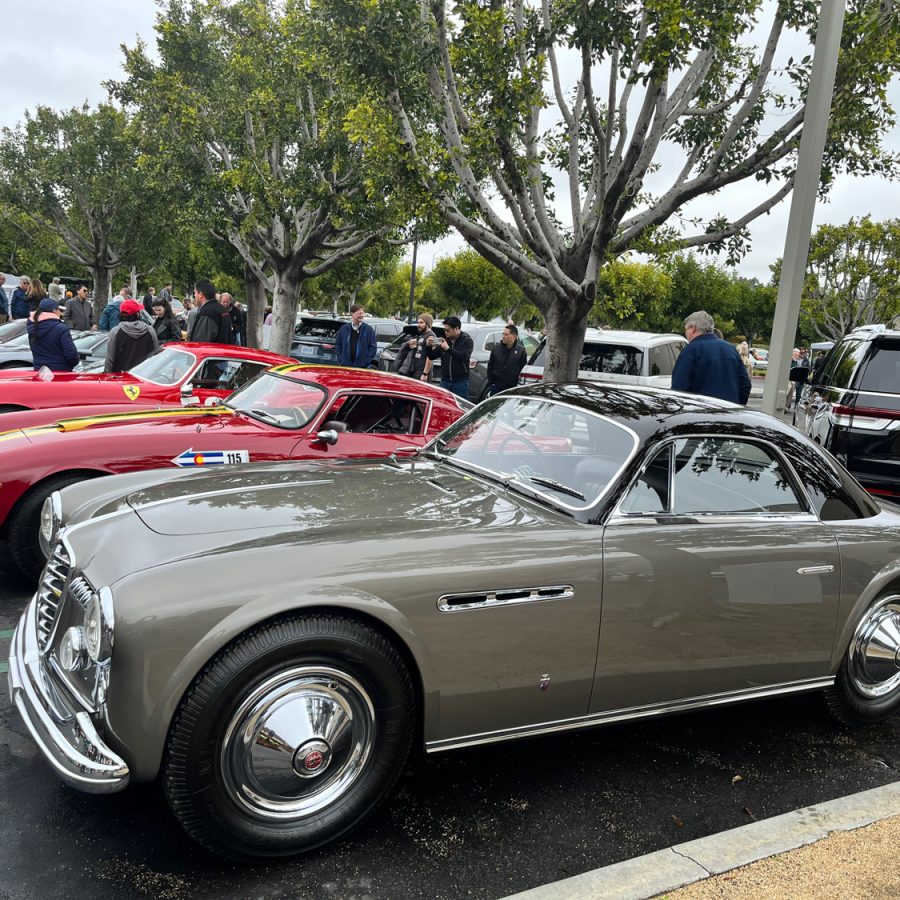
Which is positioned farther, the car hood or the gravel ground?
the car hood

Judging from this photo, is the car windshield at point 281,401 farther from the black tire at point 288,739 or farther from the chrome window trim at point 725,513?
the black tire at point 288,739

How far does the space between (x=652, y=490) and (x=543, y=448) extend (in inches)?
21.4

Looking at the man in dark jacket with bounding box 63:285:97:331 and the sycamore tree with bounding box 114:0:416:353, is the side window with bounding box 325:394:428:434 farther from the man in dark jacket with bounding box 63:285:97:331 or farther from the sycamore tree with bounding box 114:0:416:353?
the man in dark jacket with bounding box 63:285:97:331

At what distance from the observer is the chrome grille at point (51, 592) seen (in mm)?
2750

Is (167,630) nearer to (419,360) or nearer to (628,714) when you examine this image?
(628,714)

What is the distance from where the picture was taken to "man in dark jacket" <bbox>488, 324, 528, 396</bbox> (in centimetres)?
1109

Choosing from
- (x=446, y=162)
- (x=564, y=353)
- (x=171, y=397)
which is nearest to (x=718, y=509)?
(x=171, y=397)

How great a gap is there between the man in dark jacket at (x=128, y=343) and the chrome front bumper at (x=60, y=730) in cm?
631

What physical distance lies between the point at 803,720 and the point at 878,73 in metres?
7.47

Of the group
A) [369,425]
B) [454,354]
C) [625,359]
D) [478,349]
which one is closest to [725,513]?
[369,425]

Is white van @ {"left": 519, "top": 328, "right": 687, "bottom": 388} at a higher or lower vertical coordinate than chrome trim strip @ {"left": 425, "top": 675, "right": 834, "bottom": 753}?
higher

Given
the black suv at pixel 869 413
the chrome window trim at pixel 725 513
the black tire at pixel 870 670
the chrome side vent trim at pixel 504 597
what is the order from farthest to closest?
the black suv at pixel 869 413
the black tire at pixel 870 670
the chrome window trim at pixel 725 513
the chrome side vent trim at pixel 504 597

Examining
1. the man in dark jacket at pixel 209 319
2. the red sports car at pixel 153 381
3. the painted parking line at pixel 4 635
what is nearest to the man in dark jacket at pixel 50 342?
the red sports car at pixel 153 381

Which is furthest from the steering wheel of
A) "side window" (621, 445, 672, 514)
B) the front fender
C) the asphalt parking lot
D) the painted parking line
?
the painted parking line
